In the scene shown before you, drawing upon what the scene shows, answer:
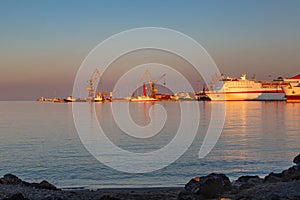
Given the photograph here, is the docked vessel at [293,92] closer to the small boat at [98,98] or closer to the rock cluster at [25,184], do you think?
the rock cluster at [25,184]

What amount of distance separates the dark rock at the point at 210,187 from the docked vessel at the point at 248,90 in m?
120

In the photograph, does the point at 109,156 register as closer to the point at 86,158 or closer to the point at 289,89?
the point at 86,158

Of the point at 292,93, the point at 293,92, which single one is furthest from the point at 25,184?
the point at 292,93

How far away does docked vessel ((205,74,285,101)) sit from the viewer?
126812mm

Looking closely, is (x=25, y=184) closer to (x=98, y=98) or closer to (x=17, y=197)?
(x=17, y=197)

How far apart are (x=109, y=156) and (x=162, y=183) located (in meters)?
6.11

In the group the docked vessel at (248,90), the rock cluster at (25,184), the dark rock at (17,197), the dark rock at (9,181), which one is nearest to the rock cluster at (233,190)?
the dark rock at (17,197)

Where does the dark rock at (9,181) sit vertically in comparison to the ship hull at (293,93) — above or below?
below

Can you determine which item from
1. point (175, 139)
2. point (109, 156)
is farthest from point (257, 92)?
point (109, 156)

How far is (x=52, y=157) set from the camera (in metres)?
17.7

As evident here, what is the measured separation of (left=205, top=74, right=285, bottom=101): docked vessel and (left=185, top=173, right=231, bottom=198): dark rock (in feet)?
393

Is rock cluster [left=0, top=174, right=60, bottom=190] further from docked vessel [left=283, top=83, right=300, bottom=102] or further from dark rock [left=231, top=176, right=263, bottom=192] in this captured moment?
docked vessel [left=283, top=83, right=300, bottom=102]

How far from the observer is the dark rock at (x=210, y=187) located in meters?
8.93

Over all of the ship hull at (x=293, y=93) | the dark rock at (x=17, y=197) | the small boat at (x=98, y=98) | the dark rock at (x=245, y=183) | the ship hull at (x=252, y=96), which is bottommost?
the dark rock at (x=245, y=183)
